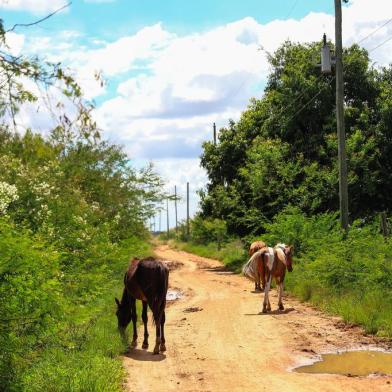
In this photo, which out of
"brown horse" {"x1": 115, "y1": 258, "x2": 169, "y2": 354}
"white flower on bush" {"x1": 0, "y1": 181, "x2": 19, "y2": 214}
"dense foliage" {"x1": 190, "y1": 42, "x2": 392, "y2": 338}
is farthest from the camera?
"dense foliage" {"x1": 190, "y1": 42, "x2": 392, "y2": 338}

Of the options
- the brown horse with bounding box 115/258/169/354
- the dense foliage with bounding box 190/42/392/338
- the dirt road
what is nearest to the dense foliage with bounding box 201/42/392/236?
the dense foliage with bounding box 190/42/392/338

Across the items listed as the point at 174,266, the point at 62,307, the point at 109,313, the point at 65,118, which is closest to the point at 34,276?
the point at 62,307

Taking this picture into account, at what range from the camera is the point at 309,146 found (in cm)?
2797

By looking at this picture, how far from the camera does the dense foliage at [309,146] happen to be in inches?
1000

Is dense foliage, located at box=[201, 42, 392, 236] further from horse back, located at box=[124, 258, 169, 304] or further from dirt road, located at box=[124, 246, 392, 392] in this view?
horse back, located at box=[124, 258, 169, 304]

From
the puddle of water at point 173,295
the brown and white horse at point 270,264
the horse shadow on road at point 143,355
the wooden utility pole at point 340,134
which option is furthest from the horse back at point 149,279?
the wooden utility pole at point 340,134

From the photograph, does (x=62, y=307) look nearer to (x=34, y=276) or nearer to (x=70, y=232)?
(x=34, y=276)

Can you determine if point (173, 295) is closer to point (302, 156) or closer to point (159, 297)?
point (159, 297)

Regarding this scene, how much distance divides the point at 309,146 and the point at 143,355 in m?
19.9

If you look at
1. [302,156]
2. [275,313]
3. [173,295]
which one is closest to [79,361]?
[275,313]

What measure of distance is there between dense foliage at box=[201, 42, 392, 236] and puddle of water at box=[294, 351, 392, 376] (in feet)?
47.3

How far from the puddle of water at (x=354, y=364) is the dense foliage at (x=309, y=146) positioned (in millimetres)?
14406

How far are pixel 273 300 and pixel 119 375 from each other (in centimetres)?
887

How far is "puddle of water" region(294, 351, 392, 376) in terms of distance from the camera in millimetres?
8445
